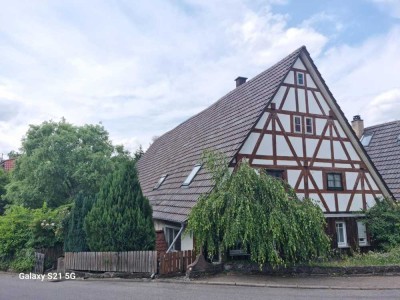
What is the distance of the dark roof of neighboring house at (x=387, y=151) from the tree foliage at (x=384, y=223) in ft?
6.75

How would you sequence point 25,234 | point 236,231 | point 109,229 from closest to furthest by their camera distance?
1. point 236,231
2. point 109,229
3. point 25,234

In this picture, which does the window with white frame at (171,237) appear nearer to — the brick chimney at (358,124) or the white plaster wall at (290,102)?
the white plaster wall at (290,102)

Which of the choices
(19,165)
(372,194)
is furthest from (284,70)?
(19,165)

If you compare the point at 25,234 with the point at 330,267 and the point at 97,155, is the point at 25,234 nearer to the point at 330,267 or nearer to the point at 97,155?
the point at 97,155

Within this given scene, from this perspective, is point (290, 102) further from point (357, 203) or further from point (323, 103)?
point (357, 203)

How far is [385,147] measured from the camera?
22375 millimetres

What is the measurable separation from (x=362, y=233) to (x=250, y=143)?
7281 millimetres

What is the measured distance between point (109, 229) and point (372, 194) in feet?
40.7

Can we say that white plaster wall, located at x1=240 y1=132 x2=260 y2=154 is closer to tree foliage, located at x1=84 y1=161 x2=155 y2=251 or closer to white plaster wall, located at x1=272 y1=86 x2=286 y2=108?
white plaster wall, located at x1=272 y1=86 x2=286 y2=108

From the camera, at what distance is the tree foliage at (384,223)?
53.1 feet

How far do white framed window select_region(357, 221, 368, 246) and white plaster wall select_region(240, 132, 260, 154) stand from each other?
22.0 ft

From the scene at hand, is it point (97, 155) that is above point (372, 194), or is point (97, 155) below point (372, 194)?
above

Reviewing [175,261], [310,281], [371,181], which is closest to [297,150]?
[371,181]

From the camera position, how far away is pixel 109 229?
13.1 metres
